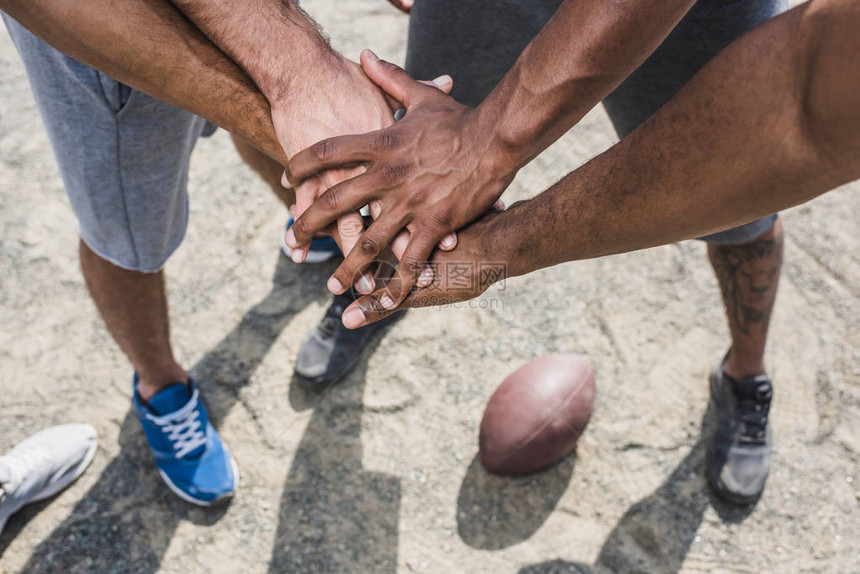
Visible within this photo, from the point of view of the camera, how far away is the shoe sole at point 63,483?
2.25 meters

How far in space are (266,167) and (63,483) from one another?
1.31 m

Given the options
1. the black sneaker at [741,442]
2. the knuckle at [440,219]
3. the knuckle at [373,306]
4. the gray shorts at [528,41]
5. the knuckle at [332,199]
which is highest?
the gray shorts at [528,41]

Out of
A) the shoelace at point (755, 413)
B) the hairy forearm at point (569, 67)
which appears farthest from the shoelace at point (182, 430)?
the shoelace at point (755, 413)

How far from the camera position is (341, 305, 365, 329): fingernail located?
1.71m

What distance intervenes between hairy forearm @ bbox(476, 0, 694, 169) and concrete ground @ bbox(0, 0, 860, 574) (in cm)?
124

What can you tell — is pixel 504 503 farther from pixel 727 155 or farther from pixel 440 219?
pixel 727 155

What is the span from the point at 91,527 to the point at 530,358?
1675 millimetres

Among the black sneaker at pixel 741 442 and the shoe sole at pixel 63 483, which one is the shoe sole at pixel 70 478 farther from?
the black sneaker at pixel 741 442

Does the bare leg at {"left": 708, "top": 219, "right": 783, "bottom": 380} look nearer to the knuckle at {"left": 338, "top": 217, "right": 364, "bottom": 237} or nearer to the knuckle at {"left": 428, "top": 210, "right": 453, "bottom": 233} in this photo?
the knuckle at {"left": 428, "top": 210, "right": 453, "bottom": 233}

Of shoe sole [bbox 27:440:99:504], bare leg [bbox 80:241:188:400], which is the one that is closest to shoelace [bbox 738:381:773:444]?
bare leg [bbox 80:241:188:400]

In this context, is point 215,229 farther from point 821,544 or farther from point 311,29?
point 821,544

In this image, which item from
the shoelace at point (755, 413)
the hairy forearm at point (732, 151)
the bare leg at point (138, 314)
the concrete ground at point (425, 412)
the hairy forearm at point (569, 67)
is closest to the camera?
the hairy forearm at point (732, 151)

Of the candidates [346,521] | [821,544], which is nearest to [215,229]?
[346,521]

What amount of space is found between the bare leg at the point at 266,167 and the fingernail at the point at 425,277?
37.3 inches
